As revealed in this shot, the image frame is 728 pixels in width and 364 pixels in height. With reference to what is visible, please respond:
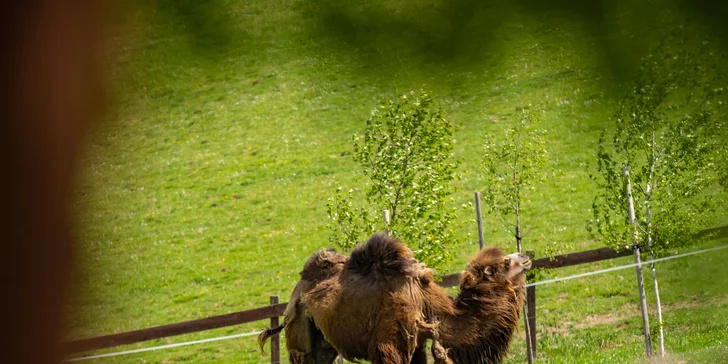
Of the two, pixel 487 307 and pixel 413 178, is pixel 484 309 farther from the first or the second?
pixel 413 178

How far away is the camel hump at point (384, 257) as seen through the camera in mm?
6137

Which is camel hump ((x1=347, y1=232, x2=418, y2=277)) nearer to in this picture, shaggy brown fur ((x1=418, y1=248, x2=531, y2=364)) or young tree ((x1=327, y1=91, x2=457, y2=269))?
shaggy brown fur ((x1=418, y1=248, x2=531, y2=364))

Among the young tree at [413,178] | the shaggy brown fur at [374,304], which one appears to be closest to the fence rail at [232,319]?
the young tree at [413,178]

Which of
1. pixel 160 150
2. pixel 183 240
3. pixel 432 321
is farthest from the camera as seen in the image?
pixel 183 240

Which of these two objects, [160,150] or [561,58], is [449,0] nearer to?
[561,58]

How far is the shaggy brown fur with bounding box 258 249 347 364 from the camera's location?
21.8ft

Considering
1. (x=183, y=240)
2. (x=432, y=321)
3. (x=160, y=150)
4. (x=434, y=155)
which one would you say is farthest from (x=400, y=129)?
(x=183, y=240)

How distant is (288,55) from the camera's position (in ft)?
3.44

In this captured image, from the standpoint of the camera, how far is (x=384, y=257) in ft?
20.1

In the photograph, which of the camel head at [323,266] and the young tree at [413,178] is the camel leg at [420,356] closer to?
the camel head at [323,266]

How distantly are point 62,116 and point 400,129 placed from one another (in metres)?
9.94

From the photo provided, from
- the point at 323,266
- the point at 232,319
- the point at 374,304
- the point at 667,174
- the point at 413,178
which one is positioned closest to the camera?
the point at 374,304

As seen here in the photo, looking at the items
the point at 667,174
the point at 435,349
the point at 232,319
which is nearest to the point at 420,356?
the point at 435,349

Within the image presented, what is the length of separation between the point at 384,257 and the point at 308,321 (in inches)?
40.1
